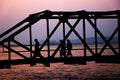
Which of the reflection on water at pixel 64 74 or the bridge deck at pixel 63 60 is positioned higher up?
the bridge deck at pixel 63 60

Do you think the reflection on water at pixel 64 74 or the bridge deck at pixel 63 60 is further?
the reflection on water at pixel 64 74

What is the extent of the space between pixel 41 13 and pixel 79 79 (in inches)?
219

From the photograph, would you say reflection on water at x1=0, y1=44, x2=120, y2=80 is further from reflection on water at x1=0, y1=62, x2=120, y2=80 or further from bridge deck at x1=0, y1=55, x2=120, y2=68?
bridge deck at x1=0, y1=55, x2=120, y2=68

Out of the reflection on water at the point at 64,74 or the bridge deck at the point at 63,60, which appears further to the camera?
the reflection on water at the point at 64,74

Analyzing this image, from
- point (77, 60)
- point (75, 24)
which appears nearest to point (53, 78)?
point (77, 60)

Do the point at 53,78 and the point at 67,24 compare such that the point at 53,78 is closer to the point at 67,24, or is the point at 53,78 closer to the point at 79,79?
the point at 79,79

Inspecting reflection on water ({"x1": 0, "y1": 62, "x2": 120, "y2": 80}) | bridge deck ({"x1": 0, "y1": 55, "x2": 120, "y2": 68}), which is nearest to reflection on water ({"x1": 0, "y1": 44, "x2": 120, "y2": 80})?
reflection on water ({"x1": 0, "y1": 62, "x2": 120, "y2": 80})

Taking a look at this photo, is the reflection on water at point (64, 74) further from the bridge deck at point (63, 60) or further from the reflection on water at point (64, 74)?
the bridge deck at point (63, 60)

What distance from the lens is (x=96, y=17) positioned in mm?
22531

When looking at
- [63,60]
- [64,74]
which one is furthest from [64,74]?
[63,60]

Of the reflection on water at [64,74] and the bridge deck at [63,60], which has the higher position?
the bridge deck at [63,60]

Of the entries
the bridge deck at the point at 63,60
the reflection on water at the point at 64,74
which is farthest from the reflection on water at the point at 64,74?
the bridge deck at the point at 63,60

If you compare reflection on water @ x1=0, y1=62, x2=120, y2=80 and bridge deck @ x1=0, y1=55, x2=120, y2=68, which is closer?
bridge deck @ x1=0, y1=55, x2=120, y2=68

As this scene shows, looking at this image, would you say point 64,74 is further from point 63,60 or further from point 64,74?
point 63,60
